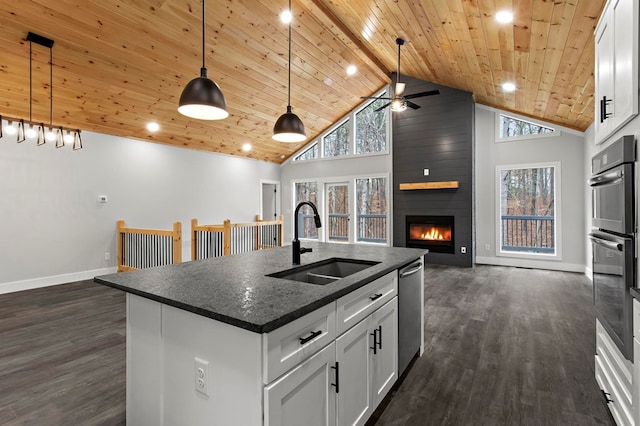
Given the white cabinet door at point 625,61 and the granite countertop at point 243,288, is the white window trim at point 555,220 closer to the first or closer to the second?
the white cabinet door at point 625,61

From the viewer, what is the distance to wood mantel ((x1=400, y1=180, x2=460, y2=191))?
657 cm

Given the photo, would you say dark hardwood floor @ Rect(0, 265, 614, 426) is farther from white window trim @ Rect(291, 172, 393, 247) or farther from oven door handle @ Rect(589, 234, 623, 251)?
white window trim @ Rect(291, 172, 393, 247)

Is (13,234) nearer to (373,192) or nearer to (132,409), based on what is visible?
(132,409)

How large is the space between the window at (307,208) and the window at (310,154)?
0.71 meters

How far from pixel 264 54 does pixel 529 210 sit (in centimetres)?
576

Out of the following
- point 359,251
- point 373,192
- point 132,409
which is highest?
point 373,192

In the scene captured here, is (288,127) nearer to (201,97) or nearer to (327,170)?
(201,97)

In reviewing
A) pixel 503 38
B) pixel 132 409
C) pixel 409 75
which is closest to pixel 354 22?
pixel 503 38

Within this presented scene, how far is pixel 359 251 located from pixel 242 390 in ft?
5.44

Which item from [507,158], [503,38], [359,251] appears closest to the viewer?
[359,251]

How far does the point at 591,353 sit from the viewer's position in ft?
9.11

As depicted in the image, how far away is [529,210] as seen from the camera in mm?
6445

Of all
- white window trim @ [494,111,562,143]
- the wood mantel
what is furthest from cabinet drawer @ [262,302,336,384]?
white window trim @ [494,111,562,143]

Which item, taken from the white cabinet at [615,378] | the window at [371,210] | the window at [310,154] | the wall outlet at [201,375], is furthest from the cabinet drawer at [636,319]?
the window at [310,154]
